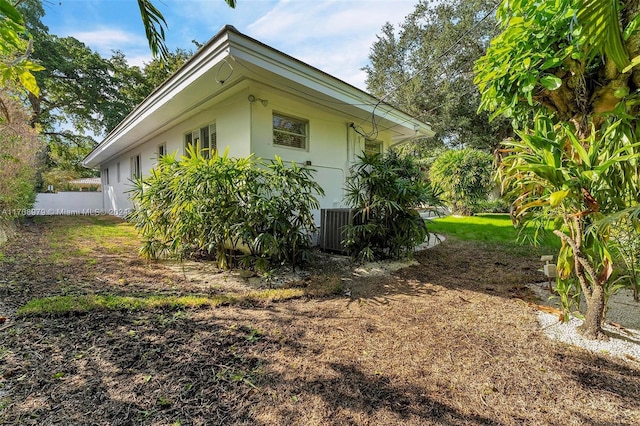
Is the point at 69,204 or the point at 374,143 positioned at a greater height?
the point at 374,143

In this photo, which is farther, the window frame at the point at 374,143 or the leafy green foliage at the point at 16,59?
the window frame at the point at 374,143

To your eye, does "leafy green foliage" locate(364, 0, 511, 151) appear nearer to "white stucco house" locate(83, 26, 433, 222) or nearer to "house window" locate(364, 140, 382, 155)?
"house window" locate(364, 140, 382, 155)

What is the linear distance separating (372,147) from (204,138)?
16.1ft

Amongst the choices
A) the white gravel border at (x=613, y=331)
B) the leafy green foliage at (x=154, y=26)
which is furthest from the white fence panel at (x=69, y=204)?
the white gravel border at (x=613, y=331)

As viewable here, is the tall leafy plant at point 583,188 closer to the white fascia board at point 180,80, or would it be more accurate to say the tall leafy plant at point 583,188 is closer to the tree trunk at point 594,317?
the tree trunk at point 594,317

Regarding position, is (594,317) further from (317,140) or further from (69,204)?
(69,204)

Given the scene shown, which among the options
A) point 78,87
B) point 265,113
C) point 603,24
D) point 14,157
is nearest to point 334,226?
point 265,113

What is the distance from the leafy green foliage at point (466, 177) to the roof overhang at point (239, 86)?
499cm

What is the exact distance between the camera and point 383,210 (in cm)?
522

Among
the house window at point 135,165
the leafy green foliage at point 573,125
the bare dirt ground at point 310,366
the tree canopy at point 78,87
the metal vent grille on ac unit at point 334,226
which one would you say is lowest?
the bare dirt ground at point 310,366

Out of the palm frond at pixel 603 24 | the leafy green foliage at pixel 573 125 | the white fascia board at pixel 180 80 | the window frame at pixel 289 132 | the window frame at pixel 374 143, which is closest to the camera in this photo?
the palm frond at pixel 603 24

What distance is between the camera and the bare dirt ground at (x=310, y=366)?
5.21 feet

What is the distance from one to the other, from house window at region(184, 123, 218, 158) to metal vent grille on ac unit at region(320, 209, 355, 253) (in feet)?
10.0

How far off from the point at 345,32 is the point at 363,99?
1.50 meters
